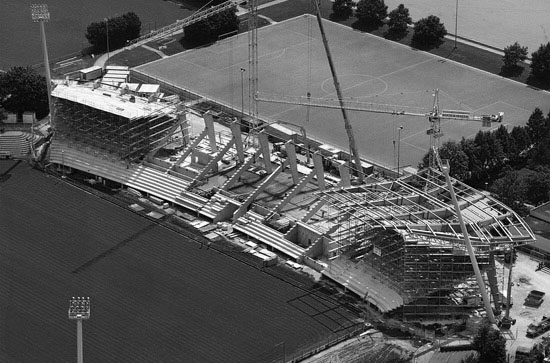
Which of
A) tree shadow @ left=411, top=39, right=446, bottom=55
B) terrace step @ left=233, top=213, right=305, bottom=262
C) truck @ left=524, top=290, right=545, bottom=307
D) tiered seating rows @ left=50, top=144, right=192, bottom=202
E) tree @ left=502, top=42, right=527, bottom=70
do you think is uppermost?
tree @ left=502, top=42, right=527, bottom=70

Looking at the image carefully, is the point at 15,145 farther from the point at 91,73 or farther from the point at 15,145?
the point at 91,73

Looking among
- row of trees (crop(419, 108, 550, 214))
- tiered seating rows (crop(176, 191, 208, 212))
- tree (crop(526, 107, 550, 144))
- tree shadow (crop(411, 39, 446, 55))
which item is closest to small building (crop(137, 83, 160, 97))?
tiered seating rows (crop(176, 191, 208, 212))

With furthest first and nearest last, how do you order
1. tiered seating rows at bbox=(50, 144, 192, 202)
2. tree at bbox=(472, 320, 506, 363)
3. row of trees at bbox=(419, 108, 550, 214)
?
tiered seating rows at bbox=(50, 144, 192, 202), row of trees at bbox=(419, 108, 550, 214), tree at bbox=(472, 320, 506, 363)

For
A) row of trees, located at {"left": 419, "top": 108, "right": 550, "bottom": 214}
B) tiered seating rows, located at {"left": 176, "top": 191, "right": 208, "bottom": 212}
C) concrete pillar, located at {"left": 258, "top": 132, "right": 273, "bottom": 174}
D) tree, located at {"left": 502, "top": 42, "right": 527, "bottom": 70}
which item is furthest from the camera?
tree, located at {"left": 502, "top": 42, "right": 527, "bottom": 70}

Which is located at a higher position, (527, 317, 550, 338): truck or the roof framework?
the roof framework

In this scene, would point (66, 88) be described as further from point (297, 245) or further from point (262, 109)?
point (297, 245)

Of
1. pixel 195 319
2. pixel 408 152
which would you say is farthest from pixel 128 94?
pixel 195 319

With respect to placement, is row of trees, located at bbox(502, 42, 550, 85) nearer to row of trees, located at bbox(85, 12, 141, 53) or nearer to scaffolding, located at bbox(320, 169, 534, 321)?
scaffolding, located at bbox(320, 169, 534, 321)

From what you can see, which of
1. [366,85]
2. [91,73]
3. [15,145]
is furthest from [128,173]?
[366,85]
